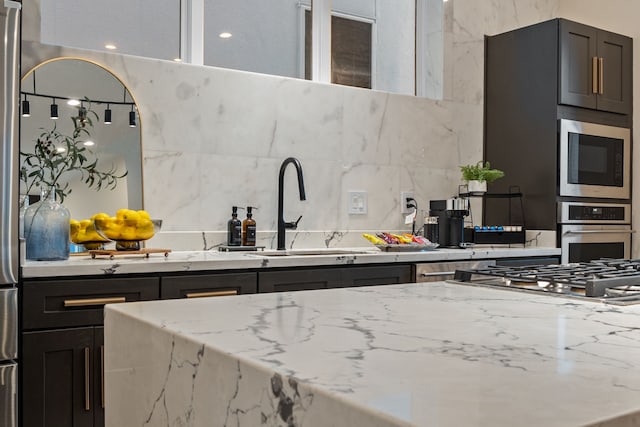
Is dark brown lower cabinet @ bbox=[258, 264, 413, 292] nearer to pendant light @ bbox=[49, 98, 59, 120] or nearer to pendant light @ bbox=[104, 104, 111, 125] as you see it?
pendant light @ bbox=[104, 104, 111, 125]

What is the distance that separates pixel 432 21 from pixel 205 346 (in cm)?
366

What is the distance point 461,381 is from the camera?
653 millimetres

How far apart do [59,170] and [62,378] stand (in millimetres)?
969

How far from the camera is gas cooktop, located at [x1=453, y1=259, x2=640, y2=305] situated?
53.7 inches

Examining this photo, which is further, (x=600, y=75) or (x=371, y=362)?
(x=600, y=75)

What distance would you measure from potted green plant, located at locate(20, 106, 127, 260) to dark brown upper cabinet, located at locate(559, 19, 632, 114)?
2518 millimetres

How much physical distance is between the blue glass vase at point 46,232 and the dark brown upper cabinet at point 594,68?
8.99 feet

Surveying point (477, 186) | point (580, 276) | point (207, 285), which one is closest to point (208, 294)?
point (207, 285)

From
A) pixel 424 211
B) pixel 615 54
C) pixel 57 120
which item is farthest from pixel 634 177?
pixel 57 120

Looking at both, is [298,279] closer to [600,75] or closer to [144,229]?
[144,229]

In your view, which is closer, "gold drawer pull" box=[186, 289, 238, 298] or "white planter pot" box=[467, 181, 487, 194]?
"gold drawer pull" box=[186, 289, 238, 298]

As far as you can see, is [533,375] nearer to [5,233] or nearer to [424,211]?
[5,233]

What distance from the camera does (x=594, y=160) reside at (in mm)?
3906

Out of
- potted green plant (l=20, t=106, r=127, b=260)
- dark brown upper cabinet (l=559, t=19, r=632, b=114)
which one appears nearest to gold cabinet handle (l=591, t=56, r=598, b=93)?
dark brown upper cabinet (l=559, t=19, r=632, b=114)
